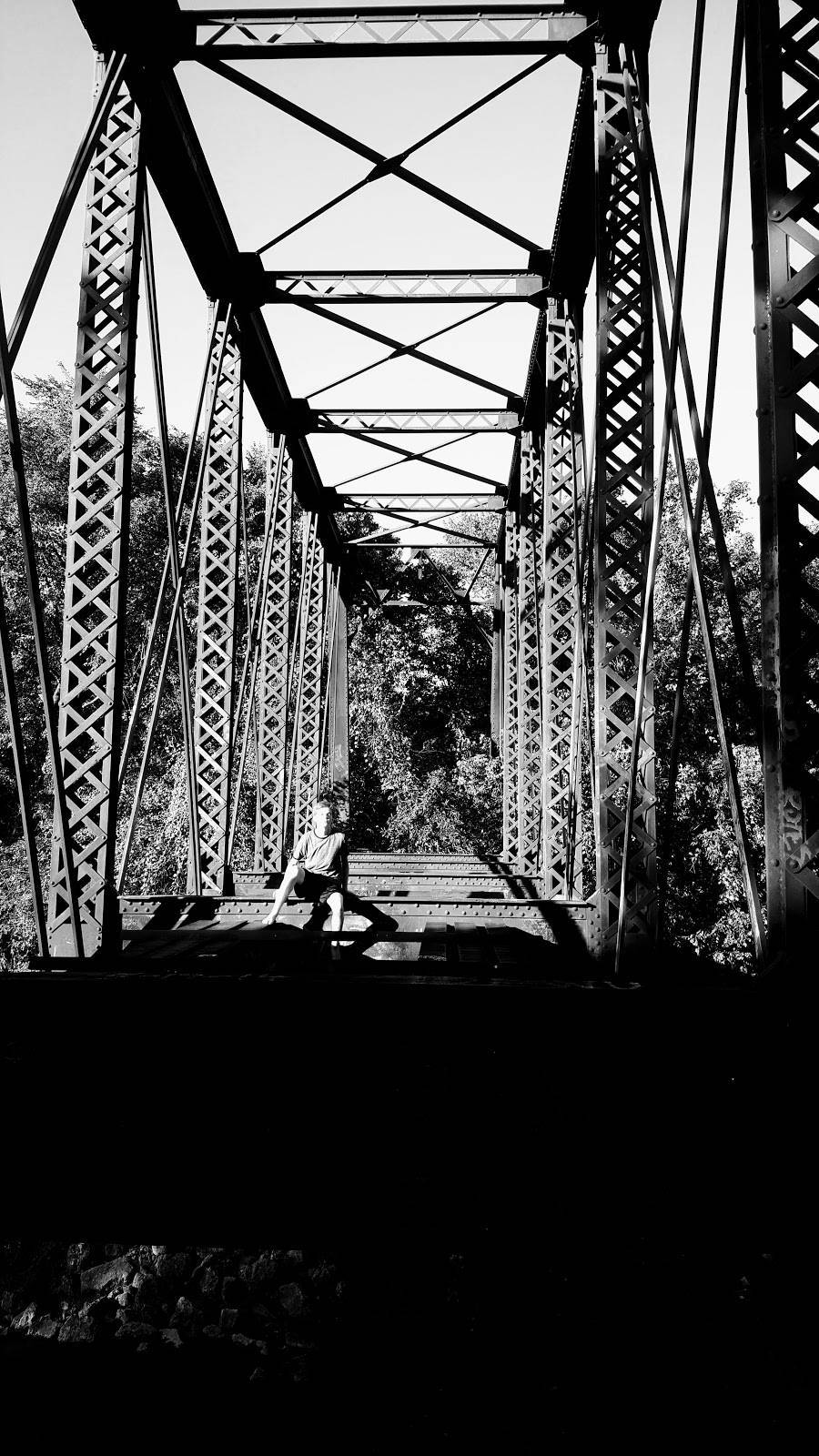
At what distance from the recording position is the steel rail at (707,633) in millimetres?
3998

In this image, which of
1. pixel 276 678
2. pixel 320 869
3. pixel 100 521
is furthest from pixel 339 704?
pixel 100 521

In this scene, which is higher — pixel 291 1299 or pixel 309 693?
pixel 309 693

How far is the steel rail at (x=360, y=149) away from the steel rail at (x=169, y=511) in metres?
1.72

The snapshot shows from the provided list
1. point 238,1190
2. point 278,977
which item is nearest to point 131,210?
point 278,977

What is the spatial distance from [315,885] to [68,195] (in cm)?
569

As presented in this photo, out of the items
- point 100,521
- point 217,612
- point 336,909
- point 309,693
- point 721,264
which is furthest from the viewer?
point 309,693

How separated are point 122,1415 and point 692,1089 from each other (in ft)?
7.15

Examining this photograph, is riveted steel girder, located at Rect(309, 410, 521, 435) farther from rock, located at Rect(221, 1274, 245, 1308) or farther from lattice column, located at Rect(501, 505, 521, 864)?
rock, located at Rect(221, 1274, 245, 1308)

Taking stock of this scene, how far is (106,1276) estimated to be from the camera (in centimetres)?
359

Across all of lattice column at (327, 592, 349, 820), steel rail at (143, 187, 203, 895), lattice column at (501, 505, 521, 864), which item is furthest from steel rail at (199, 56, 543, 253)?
lattice column at (327, 592, 349, 820)

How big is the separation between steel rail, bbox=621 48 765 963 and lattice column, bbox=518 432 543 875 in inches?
328

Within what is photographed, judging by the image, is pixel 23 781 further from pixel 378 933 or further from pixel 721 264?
pixel 721 264

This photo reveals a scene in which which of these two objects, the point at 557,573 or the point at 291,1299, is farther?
the point at 557,573

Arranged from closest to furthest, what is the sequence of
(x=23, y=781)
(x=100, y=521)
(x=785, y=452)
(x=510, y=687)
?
(x=785, y=452)
(x=23, y=781)
(x=100, y=521)
(x=510, y=687)
